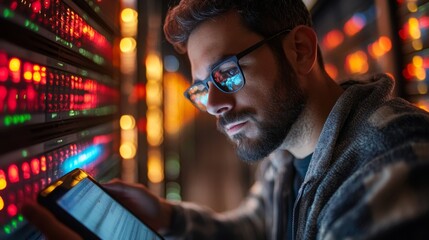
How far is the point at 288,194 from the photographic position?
1.72 metres

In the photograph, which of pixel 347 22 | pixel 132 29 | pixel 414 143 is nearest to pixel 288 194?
pixel 414 143

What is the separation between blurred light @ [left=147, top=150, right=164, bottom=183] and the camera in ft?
8.75

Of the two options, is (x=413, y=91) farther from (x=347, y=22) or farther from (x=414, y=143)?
(x=414, y=143)

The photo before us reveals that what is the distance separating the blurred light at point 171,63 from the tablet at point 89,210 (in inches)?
78.0

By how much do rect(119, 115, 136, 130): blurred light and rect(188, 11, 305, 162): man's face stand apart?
682 millimetres

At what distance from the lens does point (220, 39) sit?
56.1 inches

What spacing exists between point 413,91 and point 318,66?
866 millimetres

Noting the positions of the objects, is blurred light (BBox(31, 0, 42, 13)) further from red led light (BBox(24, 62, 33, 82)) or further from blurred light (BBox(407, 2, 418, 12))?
blurred light (BBox(407, 2, 418, 12))

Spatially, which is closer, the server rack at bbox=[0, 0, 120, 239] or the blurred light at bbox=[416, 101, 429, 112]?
the server rack at bbox=[0, 0, 120, 239]

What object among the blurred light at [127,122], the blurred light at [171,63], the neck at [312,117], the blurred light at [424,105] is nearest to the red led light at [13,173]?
the neck at [312,117]

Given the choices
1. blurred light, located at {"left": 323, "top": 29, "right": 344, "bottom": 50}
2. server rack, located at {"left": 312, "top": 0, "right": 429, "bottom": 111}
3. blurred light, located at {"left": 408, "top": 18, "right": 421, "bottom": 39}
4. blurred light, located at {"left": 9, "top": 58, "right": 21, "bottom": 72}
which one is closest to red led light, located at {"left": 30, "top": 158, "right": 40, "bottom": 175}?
blurred light, located at {"left": 9, "top": 58, "right": 21, "bottom": 72}

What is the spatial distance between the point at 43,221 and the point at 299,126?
3.39ft

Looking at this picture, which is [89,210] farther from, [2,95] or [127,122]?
[127,122]

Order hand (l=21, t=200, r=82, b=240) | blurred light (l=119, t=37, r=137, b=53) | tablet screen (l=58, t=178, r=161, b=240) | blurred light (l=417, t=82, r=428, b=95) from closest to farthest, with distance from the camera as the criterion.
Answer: hand (l=21, t=200, r=82, b=240) → tablet screen (l=58, t=178, r=161, b=240) → blurred light (l=119, t=37, r=137, b=53) → blurred light (l=417, t=82, r=428, b=95)
